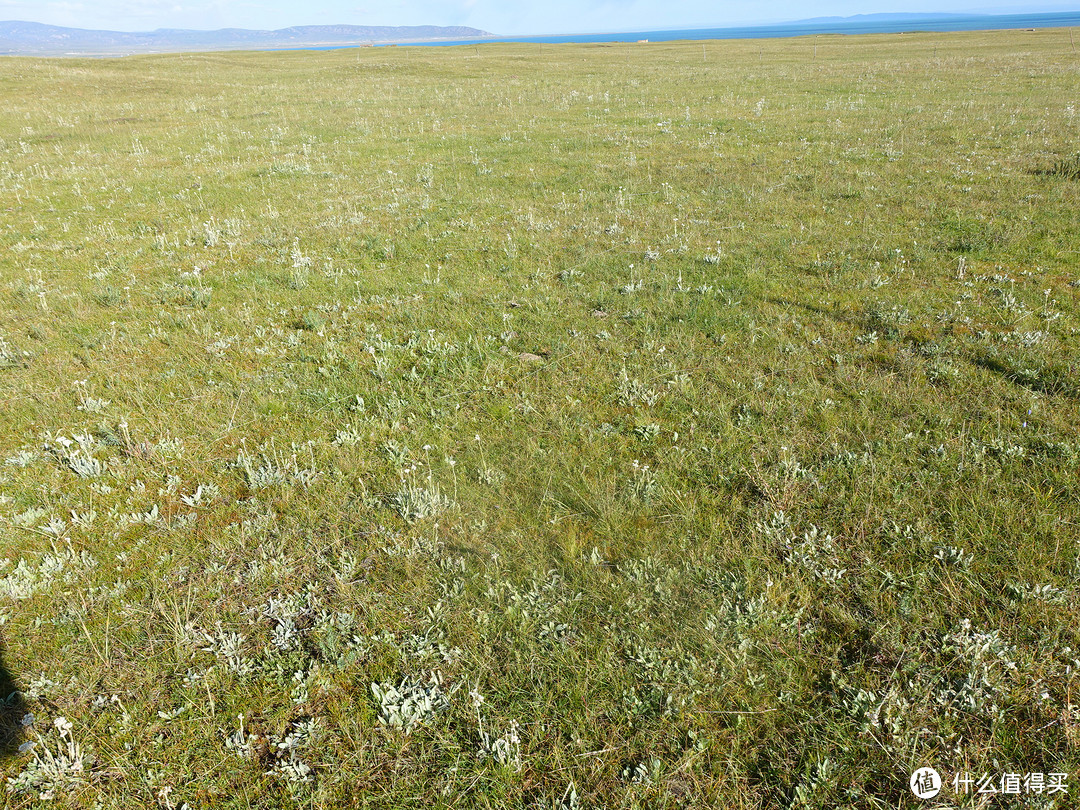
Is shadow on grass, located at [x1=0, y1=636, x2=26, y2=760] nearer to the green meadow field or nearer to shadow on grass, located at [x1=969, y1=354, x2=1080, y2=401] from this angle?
the green meadow field

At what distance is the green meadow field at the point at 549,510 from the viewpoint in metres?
3.55

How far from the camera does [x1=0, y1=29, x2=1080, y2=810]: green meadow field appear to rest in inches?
140

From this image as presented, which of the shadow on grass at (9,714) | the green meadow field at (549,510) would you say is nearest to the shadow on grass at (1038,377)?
the green meadow field at (549,510)

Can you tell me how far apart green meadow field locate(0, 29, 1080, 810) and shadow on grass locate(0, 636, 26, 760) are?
0.08ft

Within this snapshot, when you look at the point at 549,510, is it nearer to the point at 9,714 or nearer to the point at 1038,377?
the point at 9,714

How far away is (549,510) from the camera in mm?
5484

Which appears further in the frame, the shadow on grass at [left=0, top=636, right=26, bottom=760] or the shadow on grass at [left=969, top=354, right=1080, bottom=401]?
the shadow on grass at [left=969, top=354, right=1080, bottom=401]

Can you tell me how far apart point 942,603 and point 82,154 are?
32.7m

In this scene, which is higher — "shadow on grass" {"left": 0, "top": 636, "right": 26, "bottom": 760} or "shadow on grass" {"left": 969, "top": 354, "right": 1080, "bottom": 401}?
"shadow on grass" {"left": 969, "top": 354, "right": 1080, "bottom": 401}

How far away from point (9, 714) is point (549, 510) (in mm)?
4319

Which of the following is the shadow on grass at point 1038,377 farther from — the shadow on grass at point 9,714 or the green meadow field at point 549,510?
the shadow on grass at point 9,714

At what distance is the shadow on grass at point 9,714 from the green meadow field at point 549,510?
3 centimetres

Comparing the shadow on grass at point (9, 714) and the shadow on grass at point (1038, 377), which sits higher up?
the shadow on grass at point (1038, 377)

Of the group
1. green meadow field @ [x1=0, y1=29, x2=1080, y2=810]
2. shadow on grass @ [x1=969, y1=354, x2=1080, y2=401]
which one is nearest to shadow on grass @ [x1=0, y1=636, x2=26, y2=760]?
green meadow field @ [x1=0, y1=29, x2=1080, y2=810]
